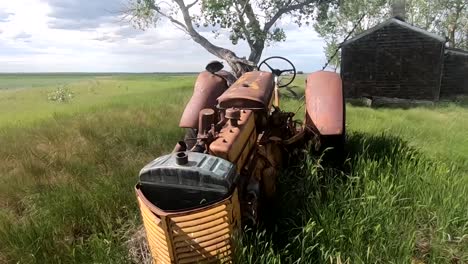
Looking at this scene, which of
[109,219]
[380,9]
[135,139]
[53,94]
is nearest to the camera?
[109,219]

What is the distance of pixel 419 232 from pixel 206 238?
176 centimetres

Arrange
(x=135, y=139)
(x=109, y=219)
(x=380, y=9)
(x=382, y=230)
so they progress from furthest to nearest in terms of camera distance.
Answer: (x=380, y=9) → (x=135, y=139) → (x=109, y=219) → (x=382, y=230)

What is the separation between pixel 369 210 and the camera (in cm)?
296

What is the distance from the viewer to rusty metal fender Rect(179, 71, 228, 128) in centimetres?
399

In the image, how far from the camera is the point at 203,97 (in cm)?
412

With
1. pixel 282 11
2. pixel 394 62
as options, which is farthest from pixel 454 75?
pixel 282 11

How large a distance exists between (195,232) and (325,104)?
2.35 m

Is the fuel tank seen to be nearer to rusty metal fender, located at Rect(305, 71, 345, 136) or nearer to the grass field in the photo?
the grass field

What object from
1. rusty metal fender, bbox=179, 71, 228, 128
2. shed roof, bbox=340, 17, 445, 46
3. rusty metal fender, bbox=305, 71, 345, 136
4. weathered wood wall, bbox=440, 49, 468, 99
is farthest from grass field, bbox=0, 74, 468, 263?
weathered wood wall, bbox=440, 49, 468, 99

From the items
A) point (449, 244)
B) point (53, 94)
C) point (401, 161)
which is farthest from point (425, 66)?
point (53, 94)

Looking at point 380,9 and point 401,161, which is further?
point 380,9

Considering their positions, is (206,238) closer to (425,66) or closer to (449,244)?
(449,244)

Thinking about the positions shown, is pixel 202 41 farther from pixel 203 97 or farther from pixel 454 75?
pixel 203 97

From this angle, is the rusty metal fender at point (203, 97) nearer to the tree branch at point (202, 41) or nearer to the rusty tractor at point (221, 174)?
A: the rusty tractor at point (221, 174)
